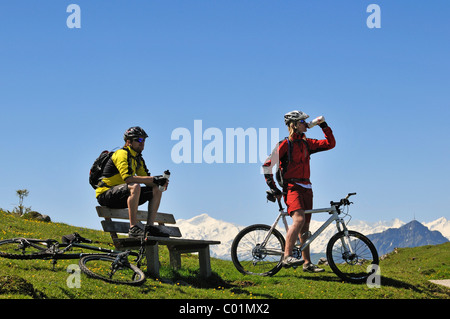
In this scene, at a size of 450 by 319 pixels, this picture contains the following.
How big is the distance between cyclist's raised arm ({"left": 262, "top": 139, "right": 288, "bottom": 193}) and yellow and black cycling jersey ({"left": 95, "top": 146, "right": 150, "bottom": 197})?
272 cm

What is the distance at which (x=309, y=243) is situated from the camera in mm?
11102

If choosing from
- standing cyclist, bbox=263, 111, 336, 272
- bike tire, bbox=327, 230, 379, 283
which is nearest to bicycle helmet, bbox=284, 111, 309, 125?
standing cyclist, bbox=263, 111, 336, 272

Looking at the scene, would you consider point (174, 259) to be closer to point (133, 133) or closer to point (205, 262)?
point (205, 262)

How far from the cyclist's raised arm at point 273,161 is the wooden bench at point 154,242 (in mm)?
1872

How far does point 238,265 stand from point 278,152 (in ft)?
9.15

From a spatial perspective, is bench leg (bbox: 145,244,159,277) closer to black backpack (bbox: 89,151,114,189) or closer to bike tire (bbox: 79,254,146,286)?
bike tire (bbox: 79,254,146,286)

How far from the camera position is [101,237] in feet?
64.2

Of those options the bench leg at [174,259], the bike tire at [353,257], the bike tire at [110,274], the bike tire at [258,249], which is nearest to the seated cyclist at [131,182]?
the bike tire at [110,274]

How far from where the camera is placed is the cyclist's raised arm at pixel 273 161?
36.6 ft

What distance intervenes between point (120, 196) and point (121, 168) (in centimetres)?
67

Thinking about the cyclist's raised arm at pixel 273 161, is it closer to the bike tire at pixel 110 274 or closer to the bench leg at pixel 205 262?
the bench leg at pixel 205 262
